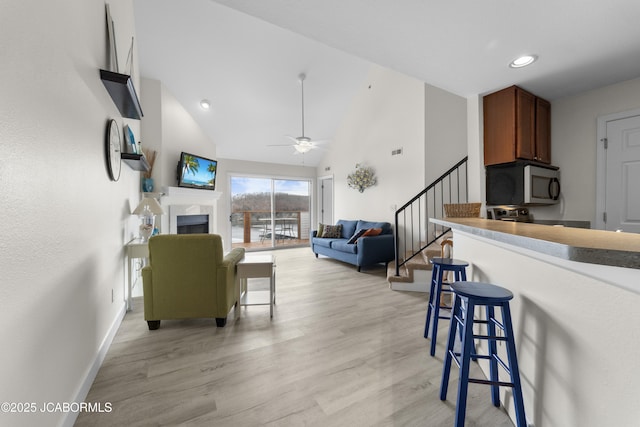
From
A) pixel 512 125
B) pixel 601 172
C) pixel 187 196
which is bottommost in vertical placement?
pixel 187 196

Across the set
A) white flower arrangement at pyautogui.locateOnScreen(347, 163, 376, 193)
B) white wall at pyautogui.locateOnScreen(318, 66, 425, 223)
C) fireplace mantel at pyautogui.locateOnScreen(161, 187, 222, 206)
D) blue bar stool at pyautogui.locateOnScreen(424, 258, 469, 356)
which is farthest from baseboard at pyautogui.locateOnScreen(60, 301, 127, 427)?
white flower arrangement at pyautogui.locateOnScreen(347, 163, 376, 193)

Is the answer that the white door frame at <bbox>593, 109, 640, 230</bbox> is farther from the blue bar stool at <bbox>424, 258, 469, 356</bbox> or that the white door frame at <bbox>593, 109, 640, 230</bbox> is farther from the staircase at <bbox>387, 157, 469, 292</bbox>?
the blue bar stool at <bbox>424, 258, 469, 356</bbox>

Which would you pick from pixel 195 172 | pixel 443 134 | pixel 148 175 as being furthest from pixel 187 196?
pixel 443 134

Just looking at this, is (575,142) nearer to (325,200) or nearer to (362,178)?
(362,178)

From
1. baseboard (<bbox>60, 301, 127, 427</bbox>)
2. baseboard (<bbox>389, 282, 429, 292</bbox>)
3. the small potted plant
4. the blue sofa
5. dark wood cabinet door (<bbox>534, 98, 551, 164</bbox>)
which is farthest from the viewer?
the blue sofa

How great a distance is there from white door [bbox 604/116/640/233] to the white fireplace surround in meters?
5.74

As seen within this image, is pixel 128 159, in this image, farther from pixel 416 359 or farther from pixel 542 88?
pixel 542 88

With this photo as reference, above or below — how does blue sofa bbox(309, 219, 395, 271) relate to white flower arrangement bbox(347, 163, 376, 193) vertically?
below

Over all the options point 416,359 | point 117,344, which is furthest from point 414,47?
point 117,344

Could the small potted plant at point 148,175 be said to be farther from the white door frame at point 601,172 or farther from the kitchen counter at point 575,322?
the white door frame at point 601,172

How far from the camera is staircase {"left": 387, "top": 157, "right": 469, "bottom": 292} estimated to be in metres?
3.72

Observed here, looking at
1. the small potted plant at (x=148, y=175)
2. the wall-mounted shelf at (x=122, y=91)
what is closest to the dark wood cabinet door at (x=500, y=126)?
the wall-mounted shelf at (x=122, y=91)

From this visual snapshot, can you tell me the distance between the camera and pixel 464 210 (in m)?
2.82

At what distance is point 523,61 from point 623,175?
1.83 m
